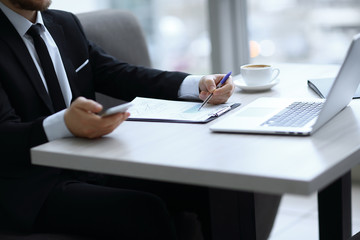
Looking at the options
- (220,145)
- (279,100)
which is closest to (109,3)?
(279,100)

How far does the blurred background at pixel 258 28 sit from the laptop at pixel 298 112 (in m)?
1.35

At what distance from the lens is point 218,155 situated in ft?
3.31

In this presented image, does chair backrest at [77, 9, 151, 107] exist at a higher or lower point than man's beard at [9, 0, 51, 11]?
lower

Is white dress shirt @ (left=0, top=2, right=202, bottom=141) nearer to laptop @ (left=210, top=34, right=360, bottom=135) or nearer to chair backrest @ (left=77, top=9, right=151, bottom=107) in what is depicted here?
laptop @ (left=210, top=34, right=360, bottom=135)

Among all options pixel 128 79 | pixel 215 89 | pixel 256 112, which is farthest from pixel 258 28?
pixel 256 112

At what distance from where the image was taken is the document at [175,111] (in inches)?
51.1

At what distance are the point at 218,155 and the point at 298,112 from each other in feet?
1.04

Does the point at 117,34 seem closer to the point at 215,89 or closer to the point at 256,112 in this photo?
the point at 215,89

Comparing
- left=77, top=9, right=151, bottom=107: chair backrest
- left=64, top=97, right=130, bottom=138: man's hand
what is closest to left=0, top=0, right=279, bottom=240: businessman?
left=64, top=97, right=130, bottom=138: man's hand

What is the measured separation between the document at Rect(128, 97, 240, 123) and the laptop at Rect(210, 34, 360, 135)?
0.06 meters

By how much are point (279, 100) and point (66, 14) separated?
734 millimetres

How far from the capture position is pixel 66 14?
5.68 ft

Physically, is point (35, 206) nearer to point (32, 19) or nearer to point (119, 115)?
point (119, 115)

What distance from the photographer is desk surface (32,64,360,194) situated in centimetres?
90
